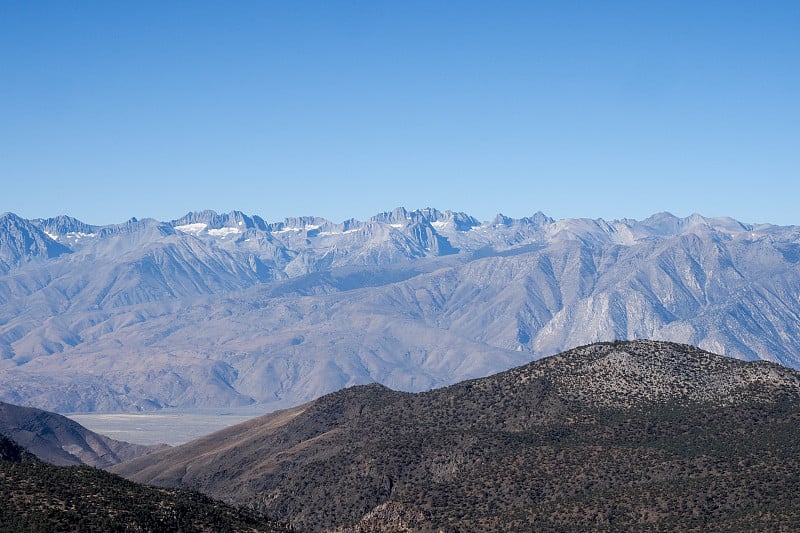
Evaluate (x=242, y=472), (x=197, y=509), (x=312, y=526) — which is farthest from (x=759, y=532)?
(x=242, y=472)

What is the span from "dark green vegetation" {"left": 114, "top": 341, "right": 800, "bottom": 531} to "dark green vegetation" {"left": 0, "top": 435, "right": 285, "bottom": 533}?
1223 inches

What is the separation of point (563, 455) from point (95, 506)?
63.5 meters

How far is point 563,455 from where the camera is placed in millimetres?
131000

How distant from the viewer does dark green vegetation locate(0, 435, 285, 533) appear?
260 ft

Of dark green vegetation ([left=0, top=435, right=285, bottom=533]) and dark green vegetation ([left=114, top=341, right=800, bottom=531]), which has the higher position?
dark green vegetation ([left=0, top=435, right=285, bottom=533])

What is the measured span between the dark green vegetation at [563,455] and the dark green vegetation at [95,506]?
102 ft

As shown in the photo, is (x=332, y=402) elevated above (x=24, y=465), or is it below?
below

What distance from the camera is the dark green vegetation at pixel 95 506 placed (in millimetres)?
79250

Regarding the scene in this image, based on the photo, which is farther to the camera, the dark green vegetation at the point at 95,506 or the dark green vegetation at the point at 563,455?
the dark green vegetation at the point at 563,455

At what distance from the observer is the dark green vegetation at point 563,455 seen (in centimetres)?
11375

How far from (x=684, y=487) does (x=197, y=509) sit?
173 ft

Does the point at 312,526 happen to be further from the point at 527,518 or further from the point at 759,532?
the point at 759,532

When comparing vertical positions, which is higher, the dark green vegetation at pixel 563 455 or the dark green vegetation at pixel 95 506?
the dark green vegetation at pixel 95 506

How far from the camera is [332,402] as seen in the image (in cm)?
19838
